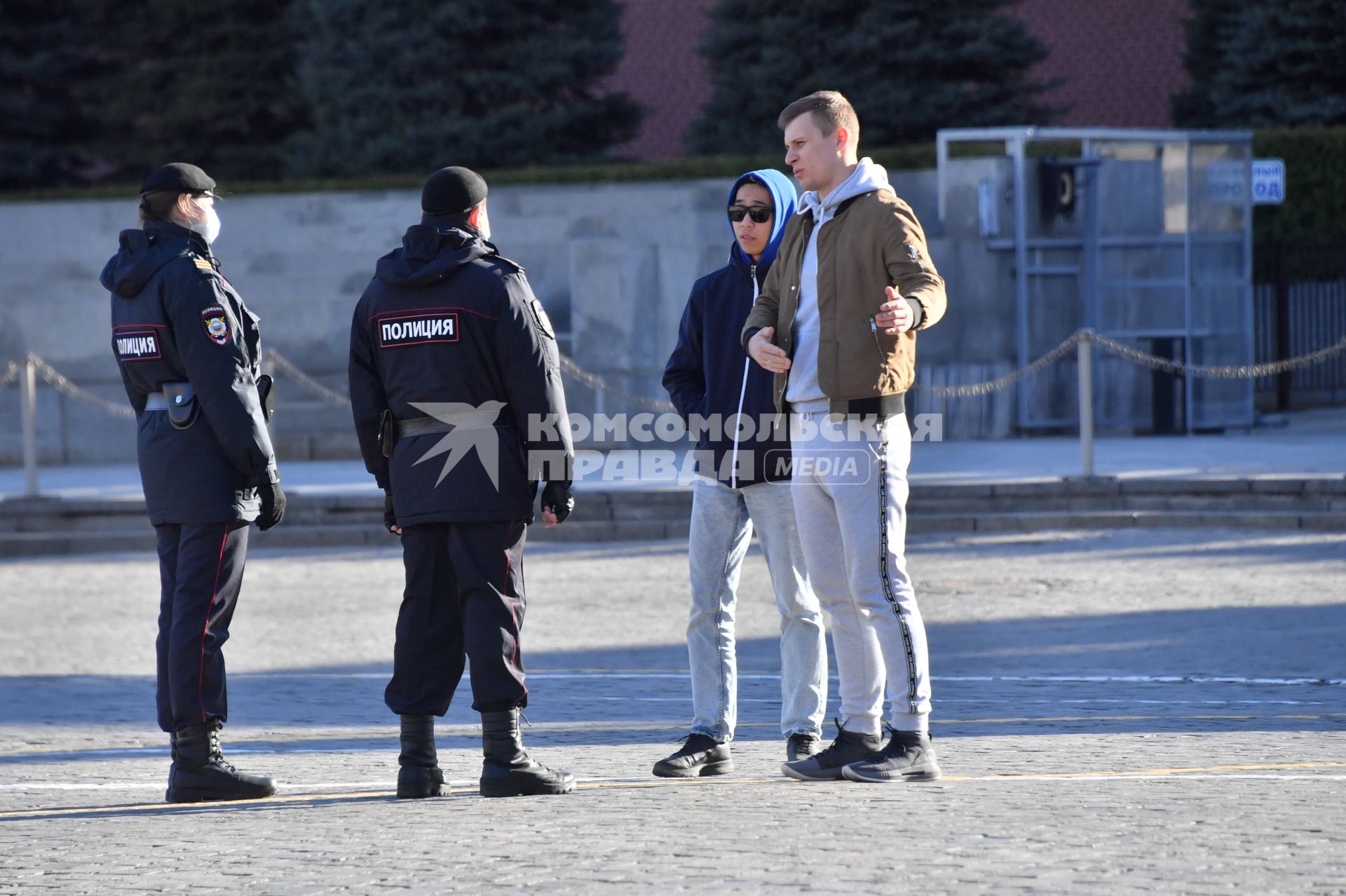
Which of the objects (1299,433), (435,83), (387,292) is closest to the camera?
(387,292)

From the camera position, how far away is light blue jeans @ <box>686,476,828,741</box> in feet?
18.5

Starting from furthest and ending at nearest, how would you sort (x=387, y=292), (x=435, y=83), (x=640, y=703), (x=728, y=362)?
(x=435, y=83), (x=640, y=703), (x=728, y=362), (x=387, y=292)

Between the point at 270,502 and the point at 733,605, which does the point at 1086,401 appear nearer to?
the point at 733,605

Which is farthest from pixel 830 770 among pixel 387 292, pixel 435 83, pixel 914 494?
pixel 435 83

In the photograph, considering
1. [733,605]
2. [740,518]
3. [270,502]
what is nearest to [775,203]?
[740,518]

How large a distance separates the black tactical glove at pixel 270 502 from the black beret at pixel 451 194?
1.02m

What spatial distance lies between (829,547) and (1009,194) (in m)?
13.2

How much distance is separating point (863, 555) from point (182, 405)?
2174mm

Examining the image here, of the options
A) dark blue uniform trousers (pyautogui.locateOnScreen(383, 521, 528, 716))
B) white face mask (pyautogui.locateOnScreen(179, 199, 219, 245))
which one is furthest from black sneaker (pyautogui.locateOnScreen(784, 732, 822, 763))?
white face mask (pyautogui.locateOnScreen(179, 199, 219, 245))

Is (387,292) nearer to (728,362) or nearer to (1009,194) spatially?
(728,362)

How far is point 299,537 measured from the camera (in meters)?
13.3

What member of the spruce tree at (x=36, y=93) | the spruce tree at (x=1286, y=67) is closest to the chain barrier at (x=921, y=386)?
the spruce tree at (x=36, y=93)

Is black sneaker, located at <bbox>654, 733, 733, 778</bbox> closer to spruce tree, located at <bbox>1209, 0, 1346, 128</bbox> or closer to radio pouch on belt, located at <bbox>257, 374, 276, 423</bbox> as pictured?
radio pouch on belt, located at <bbox>257, 374, 276, 423</bbox>

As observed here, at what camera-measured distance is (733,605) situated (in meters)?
5.68
